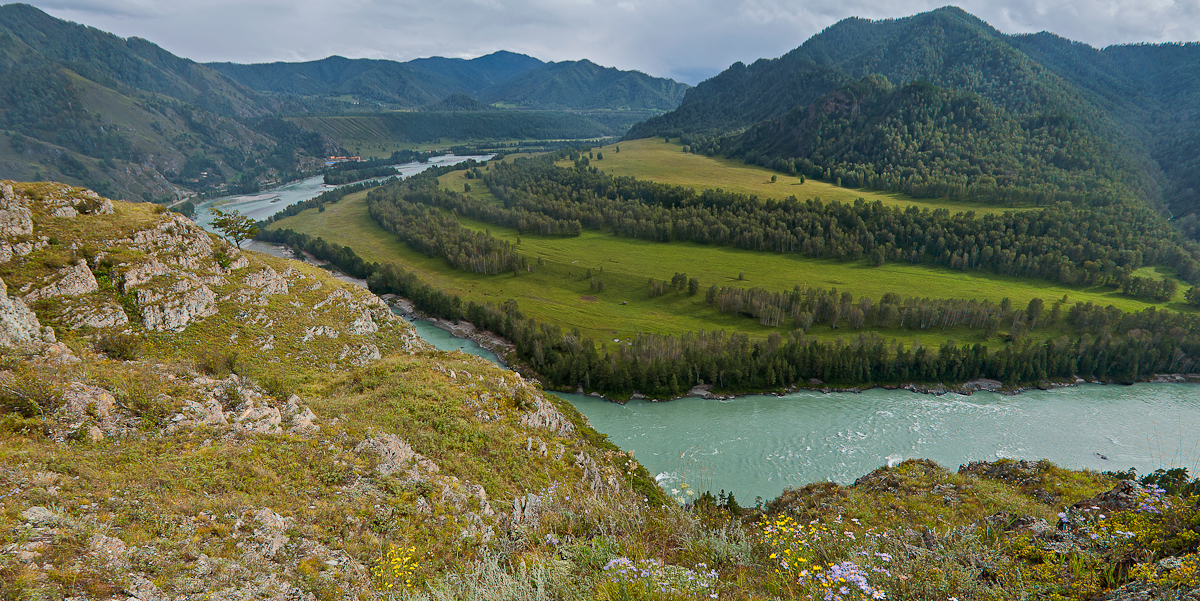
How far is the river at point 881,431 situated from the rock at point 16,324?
45.6 meters

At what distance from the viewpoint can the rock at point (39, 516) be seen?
418 inches

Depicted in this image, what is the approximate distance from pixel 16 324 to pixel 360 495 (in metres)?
21.5

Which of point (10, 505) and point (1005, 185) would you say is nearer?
point (10, 505)

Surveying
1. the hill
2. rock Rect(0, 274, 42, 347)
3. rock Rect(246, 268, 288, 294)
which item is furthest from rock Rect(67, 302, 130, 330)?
rock Rect(246, 268, 288, 294)

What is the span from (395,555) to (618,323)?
7886 centimetres

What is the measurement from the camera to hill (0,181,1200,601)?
9617mm

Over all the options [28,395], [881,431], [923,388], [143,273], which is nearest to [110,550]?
[28,395]

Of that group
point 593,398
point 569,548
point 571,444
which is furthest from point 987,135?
point 569,548

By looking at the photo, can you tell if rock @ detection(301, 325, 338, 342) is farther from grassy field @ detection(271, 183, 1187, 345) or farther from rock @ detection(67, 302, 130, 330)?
grassy field @ detection(271, 183, 1187, 345)

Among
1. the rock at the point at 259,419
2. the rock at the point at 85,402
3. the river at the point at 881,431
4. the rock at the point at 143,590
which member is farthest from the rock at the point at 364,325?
the rock at the point at 143,590

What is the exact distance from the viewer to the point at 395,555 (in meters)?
13.0

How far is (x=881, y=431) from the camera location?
193 feet

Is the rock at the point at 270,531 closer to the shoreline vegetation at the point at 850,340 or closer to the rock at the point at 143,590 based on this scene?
the rock at the point at 143,590

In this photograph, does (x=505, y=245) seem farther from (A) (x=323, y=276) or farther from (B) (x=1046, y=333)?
(B) (x=1046, y=333)
